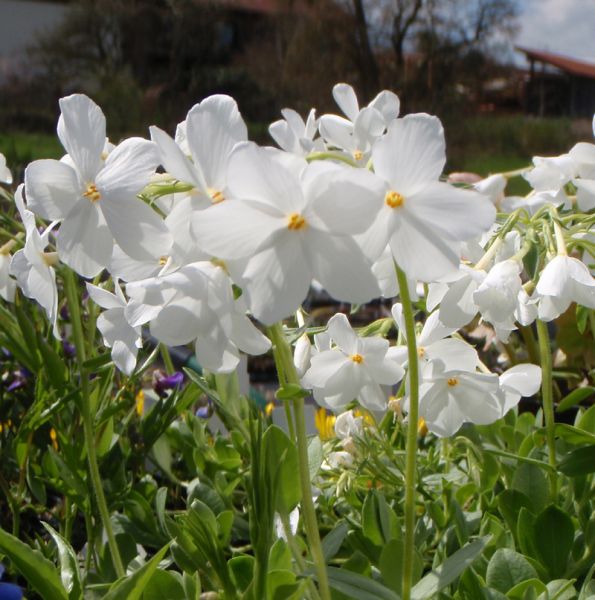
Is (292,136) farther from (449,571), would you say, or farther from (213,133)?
(449,571)

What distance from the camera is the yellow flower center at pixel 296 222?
418 millimetres

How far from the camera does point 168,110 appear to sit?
13273 mm

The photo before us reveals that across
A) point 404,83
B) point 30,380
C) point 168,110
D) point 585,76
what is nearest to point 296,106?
point 404,83

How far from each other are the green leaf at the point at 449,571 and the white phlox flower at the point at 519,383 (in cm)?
16

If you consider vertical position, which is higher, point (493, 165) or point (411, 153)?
point (411, 153)

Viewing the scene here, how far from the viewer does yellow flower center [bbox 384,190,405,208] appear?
1.42 feet

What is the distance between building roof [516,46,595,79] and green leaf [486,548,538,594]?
52.3 ft

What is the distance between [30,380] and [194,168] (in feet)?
2.79

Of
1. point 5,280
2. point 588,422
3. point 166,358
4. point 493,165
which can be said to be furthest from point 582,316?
point 493,165

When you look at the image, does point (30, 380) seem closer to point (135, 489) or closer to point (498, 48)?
point (135, 489)

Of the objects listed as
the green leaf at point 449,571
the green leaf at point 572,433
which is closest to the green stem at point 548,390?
the green leaf at point 572,433

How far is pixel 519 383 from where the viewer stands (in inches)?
28.3

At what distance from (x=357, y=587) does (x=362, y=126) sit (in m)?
0.33

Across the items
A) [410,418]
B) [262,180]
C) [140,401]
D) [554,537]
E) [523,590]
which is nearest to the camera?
[262,180]
